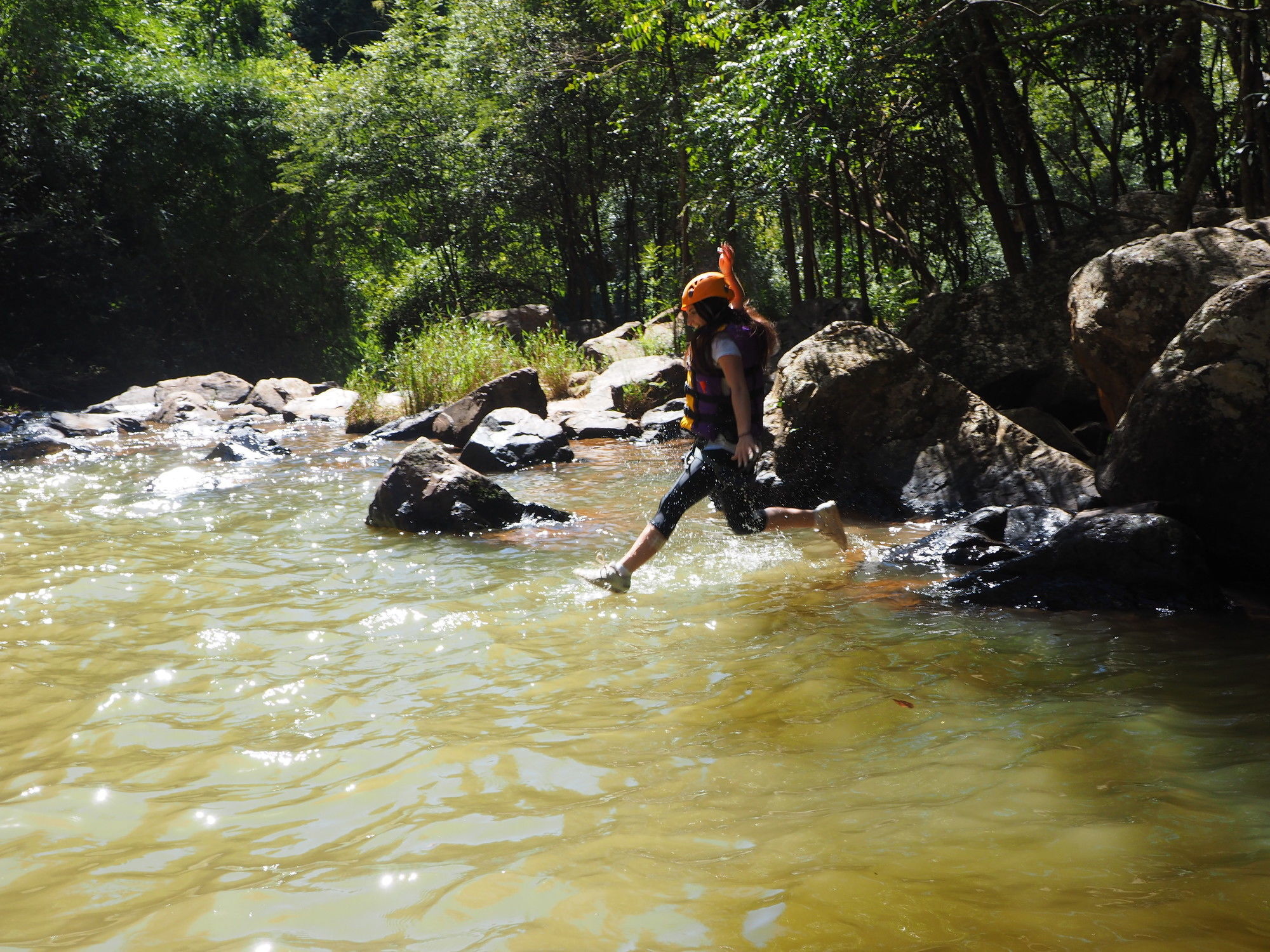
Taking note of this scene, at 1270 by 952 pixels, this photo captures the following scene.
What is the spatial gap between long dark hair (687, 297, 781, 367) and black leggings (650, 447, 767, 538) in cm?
54

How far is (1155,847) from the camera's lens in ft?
7.52

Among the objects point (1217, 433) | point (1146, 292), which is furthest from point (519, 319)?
point (1217, 433)

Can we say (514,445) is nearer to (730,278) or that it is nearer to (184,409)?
(730,278)

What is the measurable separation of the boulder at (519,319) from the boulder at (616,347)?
1.70 meters

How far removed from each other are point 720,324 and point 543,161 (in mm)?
18530

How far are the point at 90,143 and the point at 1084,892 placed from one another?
2639 cm

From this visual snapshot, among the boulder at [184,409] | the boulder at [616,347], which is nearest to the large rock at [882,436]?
the boulder at [616,347]

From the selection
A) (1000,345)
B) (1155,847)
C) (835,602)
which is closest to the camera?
(1155,847)

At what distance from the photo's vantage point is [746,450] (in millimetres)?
5094

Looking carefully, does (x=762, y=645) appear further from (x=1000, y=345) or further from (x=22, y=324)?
(x=22, y=324)

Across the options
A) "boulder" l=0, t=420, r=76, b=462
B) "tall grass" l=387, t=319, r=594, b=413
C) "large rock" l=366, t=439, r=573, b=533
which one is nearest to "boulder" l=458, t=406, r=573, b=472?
"large rock" l=366, t=439, r=573, b=533

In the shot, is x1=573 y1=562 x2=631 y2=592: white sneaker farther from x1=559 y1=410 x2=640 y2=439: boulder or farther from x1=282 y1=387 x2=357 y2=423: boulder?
x1=282 y1=387 x2=357 y2=423: boulder

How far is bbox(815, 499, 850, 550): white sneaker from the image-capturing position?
5891mm

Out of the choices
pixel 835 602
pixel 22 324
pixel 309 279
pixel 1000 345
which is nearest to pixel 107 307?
pixel 22 324
